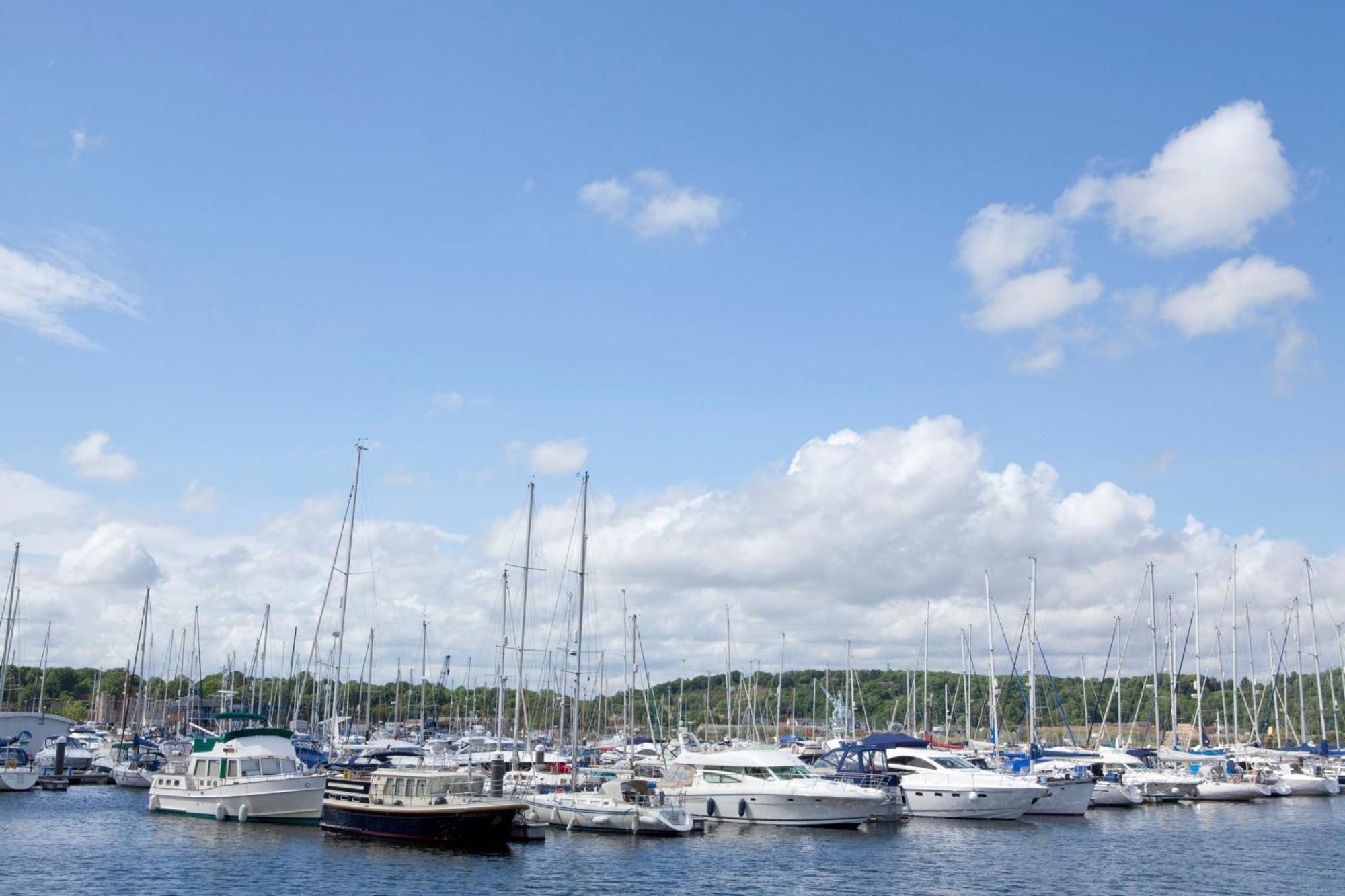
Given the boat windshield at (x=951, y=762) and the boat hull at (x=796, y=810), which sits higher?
the boat windshield at (x=951, y=762)

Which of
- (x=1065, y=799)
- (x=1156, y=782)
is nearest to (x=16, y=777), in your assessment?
(x=1065, y=799)

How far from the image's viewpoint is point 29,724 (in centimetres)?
10656

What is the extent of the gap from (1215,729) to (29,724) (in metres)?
129

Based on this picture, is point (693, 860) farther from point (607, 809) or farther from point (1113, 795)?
point (1113, 795)

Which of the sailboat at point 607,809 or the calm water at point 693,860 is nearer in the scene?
the calm water at point 693,860

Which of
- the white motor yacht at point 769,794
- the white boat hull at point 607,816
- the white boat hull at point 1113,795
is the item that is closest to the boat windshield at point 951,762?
the white motor yacht at point 769,794

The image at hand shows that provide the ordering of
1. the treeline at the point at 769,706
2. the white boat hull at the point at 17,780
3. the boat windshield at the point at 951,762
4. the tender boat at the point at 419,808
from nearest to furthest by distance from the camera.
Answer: the tender boat at the point at 419,808 < the boat windshield at the point at 951,762 < the white boat hull at the point at 17,780 < the treeline at the point at 769,706

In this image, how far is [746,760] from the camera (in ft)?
198

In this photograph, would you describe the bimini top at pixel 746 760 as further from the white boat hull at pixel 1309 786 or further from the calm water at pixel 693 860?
the white boat hull at pixel 1309 786

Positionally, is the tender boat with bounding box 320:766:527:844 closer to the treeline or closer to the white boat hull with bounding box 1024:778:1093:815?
the white boat hull with bounding box 1024:778:1093:815

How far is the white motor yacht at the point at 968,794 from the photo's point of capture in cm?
6281

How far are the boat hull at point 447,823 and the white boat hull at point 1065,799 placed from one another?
3371 cm

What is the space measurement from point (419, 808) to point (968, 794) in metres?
30.7

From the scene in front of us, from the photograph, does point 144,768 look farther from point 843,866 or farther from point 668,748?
point 843,866
